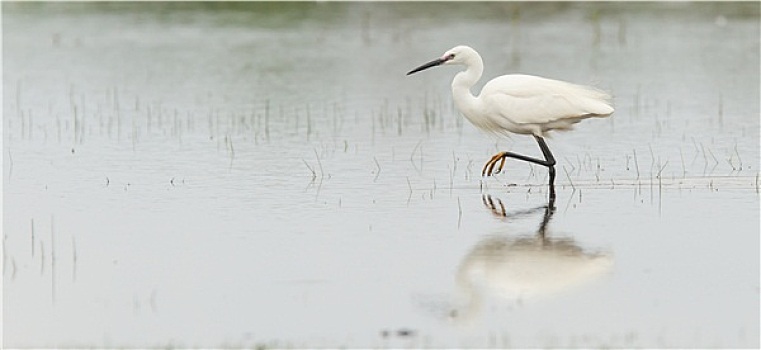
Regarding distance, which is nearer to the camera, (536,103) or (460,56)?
(536,103)

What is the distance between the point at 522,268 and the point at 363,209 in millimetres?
2404

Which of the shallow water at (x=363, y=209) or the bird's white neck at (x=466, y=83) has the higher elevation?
the bird's white neck at (x=466, y=83)

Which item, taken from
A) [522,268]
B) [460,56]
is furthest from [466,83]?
[522,268]

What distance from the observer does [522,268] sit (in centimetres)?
885

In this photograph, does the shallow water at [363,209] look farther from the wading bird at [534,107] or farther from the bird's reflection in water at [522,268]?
the wading bird at [534,107]

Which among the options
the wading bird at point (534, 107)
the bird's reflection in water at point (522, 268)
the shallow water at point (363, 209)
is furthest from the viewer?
the wading bird at point (534, 107)

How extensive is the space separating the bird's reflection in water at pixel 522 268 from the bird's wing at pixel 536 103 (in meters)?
2.12

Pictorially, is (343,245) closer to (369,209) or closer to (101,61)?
(369,209)

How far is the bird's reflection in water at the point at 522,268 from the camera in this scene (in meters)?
8.20

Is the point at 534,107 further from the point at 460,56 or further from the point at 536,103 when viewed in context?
the point at 460,56

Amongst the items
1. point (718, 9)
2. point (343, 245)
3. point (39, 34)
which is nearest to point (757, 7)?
point (718, 9)

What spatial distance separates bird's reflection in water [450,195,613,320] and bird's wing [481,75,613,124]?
2.12 metres

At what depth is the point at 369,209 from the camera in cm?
1108

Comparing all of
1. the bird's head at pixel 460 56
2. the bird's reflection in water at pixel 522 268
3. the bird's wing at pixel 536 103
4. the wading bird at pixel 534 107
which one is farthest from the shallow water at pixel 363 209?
the bird's head at pixel 460 56
